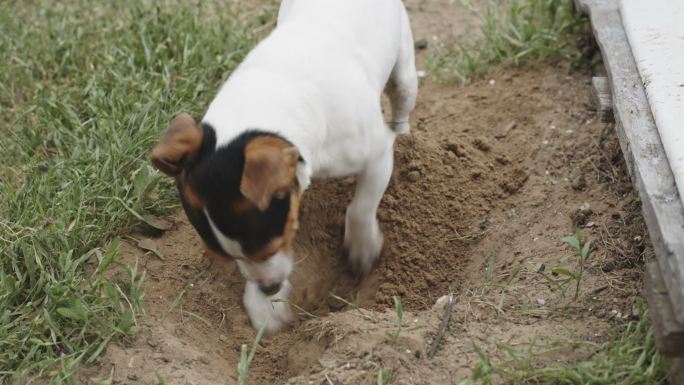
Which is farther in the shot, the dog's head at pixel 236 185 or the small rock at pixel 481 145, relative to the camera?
the small rock at pixel 481 145

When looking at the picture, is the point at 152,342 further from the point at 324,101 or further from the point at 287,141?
the point at 324,101

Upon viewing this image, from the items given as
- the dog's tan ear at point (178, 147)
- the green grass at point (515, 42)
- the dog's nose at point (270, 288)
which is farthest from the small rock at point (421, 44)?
the dog's tan ear at point (178, 147)

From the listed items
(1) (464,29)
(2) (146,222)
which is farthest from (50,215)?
(1) (464,29)

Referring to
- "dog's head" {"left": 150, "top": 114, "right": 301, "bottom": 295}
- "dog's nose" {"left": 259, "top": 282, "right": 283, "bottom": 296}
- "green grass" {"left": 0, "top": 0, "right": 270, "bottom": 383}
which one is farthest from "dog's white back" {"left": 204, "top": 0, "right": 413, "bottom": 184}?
"green grass" {"left": 0, "top": 0, "right": 270, "bottom": 383}

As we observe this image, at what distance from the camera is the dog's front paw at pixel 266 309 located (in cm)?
473

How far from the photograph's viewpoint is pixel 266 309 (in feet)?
15.6

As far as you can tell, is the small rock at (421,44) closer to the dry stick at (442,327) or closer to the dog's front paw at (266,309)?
the dog's front paw at (266,309)

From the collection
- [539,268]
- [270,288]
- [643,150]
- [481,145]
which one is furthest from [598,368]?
[481,145]

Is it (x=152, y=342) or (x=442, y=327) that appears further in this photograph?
(x=152, y=342)

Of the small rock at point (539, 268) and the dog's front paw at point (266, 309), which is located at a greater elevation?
the small rock at point (539, 268)

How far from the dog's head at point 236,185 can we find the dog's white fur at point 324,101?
0.32ft

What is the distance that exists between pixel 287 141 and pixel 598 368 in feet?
4.86

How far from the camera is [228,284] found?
195 inches

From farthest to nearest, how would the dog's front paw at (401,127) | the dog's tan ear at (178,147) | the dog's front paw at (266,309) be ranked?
the dog's front paw at (401,127)
the dog's front paw at (266,309)
the dog's tan ear at (178,147)
